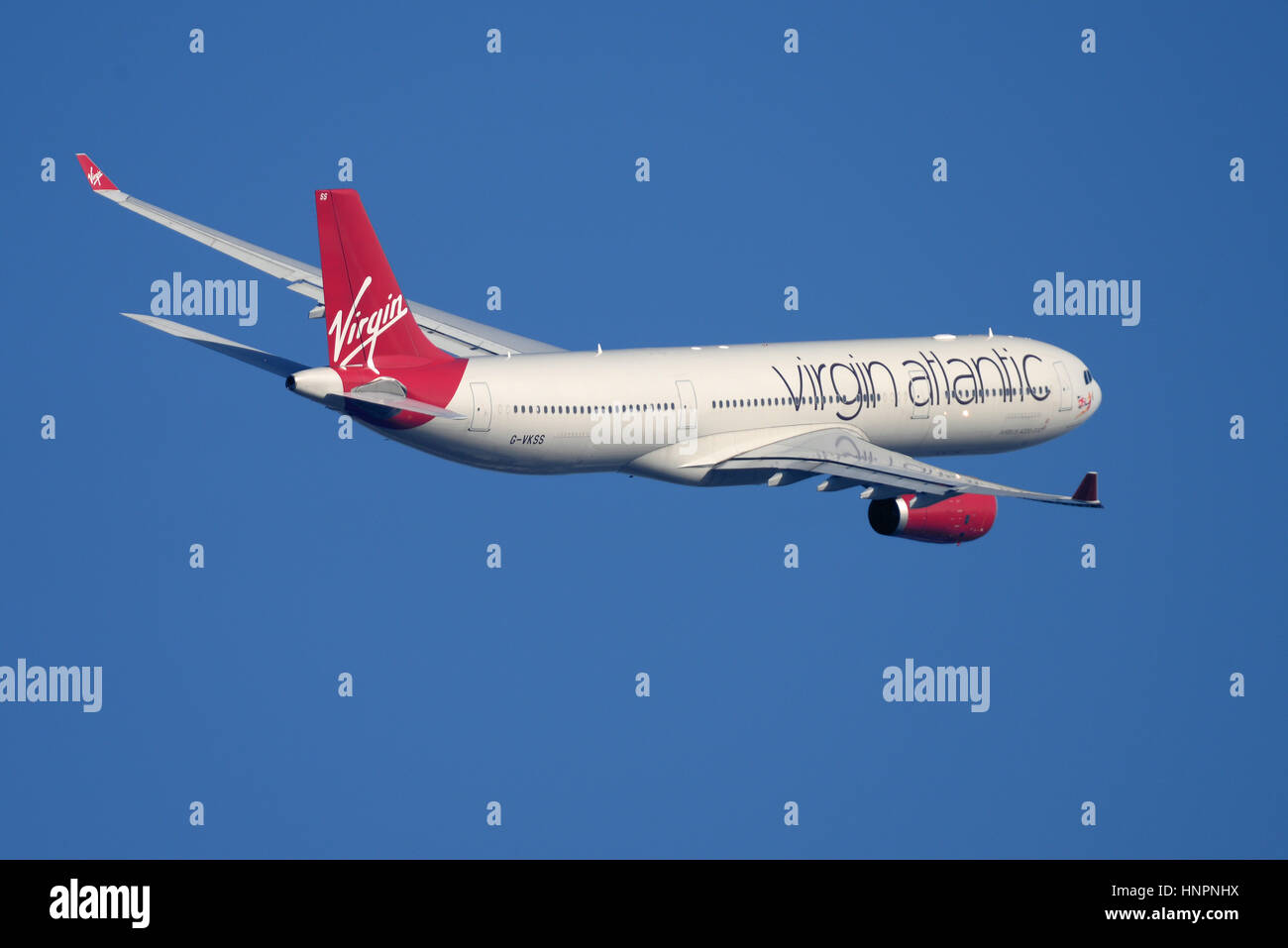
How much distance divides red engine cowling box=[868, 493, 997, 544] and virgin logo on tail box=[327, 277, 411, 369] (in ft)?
54.5

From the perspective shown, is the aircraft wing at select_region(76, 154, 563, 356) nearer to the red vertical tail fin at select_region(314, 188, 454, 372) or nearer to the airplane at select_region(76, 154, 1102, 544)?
the airplane at select_region(76, 154, 1102, 544)

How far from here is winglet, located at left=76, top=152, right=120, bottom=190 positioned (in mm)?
82750

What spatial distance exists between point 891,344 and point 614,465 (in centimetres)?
1132

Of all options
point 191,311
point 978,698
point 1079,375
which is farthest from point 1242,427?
point 191,311

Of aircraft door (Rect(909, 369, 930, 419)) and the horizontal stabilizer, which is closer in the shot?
the horizontal stabilizer

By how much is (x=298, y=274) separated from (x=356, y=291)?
1333 cm

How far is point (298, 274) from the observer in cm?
8575

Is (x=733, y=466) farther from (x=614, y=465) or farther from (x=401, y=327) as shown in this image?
(x=401, y=327)

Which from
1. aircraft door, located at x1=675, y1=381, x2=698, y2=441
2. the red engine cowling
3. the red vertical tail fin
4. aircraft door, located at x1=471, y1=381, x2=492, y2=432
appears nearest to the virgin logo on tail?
the red vertical tail fin

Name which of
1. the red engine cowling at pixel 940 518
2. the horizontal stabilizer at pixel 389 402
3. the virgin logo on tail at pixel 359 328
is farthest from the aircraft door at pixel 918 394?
the virgin logo on tail at pixel 359 328

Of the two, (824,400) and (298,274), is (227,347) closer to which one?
(298,274)

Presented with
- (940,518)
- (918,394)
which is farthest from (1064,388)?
(940,518)

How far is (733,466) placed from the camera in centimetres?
7781

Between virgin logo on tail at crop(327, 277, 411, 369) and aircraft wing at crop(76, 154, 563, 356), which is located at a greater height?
aircraft wing at crop(76, 154, 563, 356)
